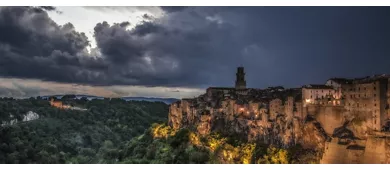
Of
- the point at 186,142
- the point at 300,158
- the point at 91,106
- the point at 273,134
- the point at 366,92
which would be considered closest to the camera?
the point at 366,92

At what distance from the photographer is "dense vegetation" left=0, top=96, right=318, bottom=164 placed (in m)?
15.5

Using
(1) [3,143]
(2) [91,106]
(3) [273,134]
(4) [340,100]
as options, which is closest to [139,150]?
(1) [3,143]

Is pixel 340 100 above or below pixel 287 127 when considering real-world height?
above

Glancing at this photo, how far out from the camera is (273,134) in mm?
15562

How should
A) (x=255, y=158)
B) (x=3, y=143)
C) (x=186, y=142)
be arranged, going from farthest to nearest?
(x=186, y=142) → (x=3, y=143) → (x=255, y=158)

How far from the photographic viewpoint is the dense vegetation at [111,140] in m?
15.5

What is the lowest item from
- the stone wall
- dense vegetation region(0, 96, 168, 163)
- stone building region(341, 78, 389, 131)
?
dense vegetation region(0, 96, 168, 163)

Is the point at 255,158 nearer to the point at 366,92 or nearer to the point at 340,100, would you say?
the point at 340,100

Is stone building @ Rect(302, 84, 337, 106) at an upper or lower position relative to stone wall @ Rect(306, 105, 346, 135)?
upper

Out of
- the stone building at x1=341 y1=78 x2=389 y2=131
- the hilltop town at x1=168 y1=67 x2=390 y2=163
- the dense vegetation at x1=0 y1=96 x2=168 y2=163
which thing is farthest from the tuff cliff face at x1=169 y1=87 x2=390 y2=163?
the dense vegetation at x1=0 y1=96 x2=168 y2=163

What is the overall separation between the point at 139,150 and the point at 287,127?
9.00 metres

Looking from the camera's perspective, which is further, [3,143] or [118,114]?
[118,114]

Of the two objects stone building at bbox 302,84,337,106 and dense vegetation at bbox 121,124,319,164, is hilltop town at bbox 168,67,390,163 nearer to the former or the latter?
stone building at bbox 302,84,337,106

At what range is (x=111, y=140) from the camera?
30.7 m
